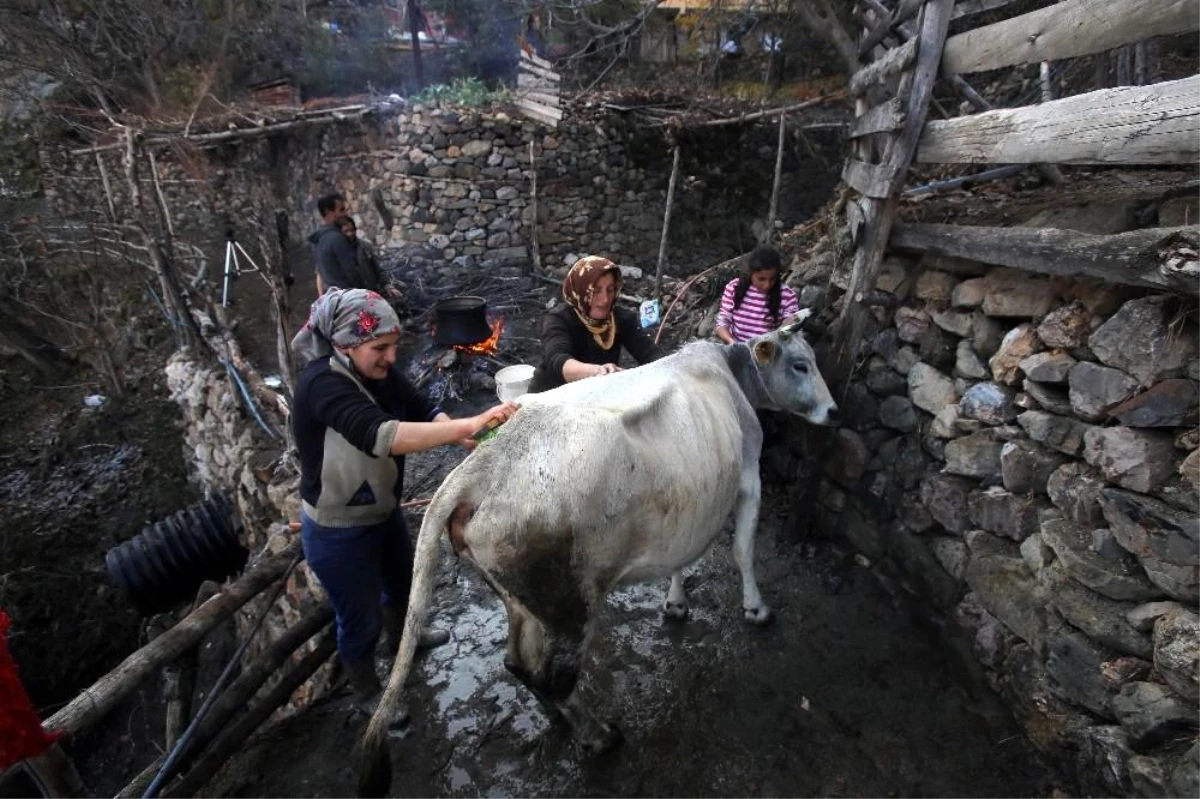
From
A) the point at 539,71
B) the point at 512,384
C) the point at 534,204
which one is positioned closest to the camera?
the point at 512,384

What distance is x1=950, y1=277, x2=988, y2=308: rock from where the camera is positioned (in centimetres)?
334

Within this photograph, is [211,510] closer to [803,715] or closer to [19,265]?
[803,715]

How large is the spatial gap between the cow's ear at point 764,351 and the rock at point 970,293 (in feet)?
3.33

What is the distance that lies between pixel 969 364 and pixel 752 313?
59.6 inches

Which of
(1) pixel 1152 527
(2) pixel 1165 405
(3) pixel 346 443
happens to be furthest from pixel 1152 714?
(3) pixel 346 443

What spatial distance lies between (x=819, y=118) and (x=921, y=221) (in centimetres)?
1109

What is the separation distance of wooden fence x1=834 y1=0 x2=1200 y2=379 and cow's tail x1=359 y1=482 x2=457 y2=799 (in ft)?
9.01

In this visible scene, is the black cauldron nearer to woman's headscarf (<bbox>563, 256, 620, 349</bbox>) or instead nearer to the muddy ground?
woman's headscarf (<bbox>563, 256, 620, 349</bbox>)

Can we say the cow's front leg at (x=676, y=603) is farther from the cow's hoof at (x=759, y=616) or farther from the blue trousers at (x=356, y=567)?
the blue trousers at (x=356, y=567)

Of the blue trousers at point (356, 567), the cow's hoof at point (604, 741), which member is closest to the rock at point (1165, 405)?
→ the cow's hoof at point (604, 741)

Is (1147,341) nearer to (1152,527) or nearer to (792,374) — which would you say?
(1152,527)

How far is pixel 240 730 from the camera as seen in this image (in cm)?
317

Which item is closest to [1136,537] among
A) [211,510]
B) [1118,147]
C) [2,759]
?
[1118,147]

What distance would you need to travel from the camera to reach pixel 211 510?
181 inches
